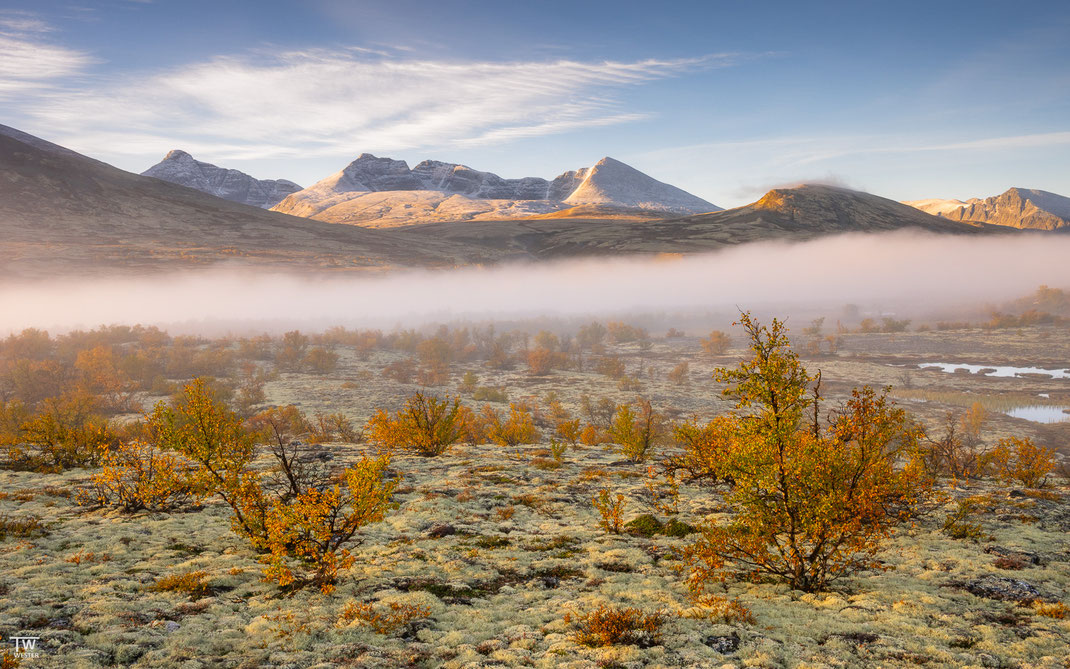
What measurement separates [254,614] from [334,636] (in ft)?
9.07

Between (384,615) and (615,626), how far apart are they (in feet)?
19.8

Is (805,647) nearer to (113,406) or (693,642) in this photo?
(693,642)

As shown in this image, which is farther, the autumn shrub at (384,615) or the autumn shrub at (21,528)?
the autumn shrub at (21,528)

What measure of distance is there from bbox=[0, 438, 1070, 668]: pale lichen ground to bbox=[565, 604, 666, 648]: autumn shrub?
30 centimetres

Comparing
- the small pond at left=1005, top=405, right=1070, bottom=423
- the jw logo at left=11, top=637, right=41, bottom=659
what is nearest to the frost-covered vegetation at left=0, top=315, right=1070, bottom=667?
the jw logo at left=11, top=637, right=41, bottom=659

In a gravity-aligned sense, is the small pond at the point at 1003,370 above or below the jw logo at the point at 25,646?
below

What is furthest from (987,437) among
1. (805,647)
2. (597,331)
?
(597,331)

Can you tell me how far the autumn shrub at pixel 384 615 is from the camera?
40.8ft

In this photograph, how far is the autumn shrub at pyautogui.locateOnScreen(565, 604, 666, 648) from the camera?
11.8 m

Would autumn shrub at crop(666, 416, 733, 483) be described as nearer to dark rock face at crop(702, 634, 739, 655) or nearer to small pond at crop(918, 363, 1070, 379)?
dark rock face at crop(702, 634, 739, 655)

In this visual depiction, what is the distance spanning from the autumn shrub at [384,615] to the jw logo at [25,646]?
5.87 meters

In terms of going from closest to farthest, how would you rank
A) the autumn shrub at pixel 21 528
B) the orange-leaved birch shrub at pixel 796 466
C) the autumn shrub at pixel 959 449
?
the orange-leaved birch shrub at pixel 796 466 < the autumn shrub at pixel 21 528 < the autumn shrub at pixel 959 449

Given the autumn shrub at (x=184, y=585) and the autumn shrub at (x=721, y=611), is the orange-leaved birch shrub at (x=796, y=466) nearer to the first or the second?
the autumn shrub at (x=721, y=611)

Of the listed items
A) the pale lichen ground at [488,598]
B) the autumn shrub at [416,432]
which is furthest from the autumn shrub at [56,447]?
the autumn shrub at [416,432]
